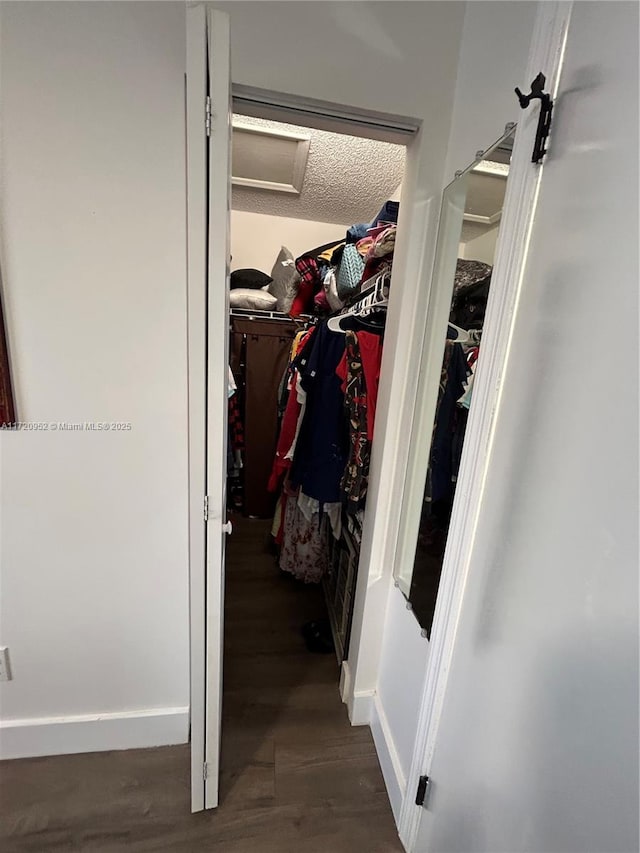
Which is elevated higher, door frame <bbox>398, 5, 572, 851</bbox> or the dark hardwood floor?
door frame <bbox>398, 5, 572, 851</bbox>

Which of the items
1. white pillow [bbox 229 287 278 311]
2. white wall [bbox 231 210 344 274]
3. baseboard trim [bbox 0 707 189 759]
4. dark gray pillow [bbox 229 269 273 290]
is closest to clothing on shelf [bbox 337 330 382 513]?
baseboard trim [bbox 0 707 189 759]

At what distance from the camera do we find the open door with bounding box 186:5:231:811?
73 cm

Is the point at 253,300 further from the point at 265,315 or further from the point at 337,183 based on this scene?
the point at 337,183

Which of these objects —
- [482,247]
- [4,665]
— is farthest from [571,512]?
[4,665]

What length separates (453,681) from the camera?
0.98m

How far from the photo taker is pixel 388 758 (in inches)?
54.1

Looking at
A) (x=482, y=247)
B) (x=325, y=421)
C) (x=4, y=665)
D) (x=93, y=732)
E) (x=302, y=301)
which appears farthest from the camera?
(x=302, y=301)

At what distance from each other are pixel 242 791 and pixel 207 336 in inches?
60.8

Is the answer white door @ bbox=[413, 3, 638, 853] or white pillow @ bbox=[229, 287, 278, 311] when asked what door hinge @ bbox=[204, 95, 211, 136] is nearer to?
white door @ bbox=[413, 3, 638, 853]

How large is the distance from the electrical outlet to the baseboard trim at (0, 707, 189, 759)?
189 mm

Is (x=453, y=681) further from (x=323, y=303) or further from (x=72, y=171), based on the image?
(x=323, y=303)

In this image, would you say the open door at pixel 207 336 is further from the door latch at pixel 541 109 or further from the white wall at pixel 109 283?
the door latch at pixel 541 109

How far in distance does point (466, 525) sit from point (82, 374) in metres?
1.15

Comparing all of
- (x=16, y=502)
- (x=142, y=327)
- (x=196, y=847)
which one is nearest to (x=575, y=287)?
(x=142, y=327)
